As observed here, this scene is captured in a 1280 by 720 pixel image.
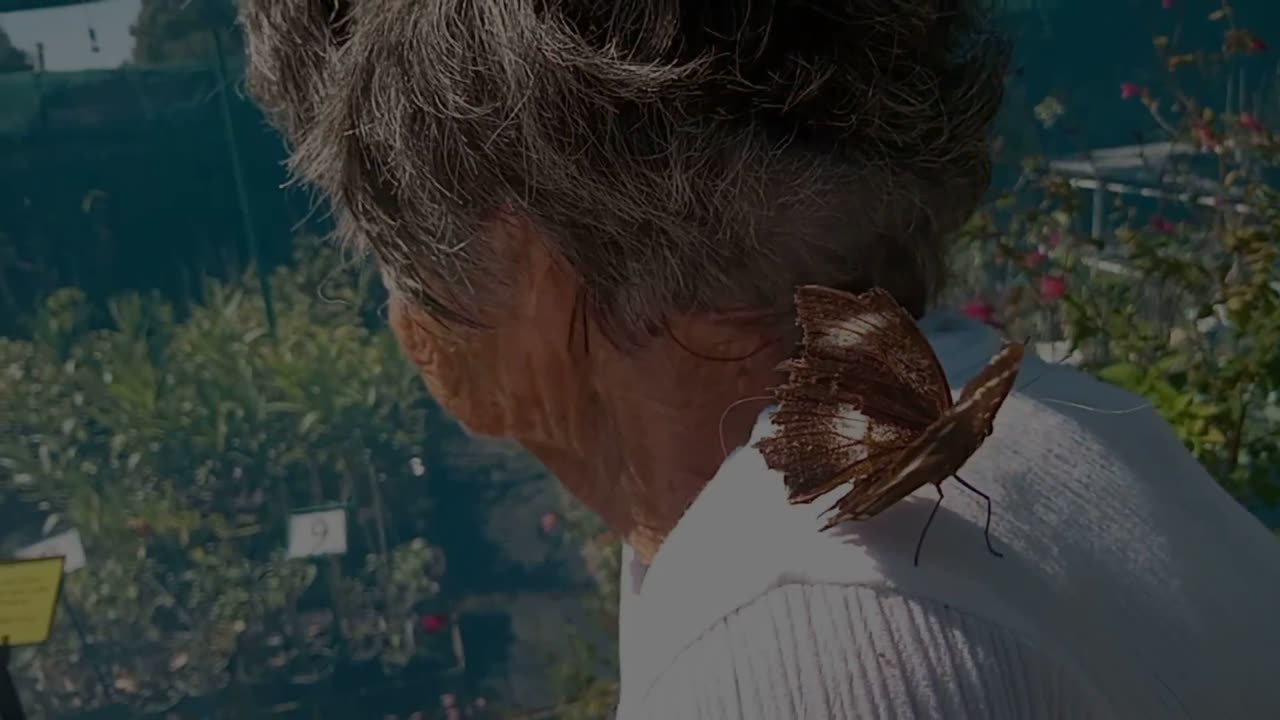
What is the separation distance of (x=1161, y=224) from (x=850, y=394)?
1636 mm

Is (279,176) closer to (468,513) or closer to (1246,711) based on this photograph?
(468,513)

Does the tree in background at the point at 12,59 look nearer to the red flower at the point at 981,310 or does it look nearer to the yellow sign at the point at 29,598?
the yellow sign at the point at 29,598

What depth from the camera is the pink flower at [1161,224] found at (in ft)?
6.56

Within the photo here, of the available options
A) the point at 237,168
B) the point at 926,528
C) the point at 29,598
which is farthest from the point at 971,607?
the point at 237,168

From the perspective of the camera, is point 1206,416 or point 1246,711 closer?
point 1246,711

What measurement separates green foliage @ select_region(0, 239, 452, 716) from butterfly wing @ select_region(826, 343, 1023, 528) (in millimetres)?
1261

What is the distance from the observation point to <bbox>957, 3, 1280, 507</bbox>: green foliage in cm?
177

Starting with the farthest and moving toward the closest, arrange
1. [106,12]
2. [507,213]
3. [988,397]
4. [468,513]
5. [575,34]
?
[468,513] < [106,12] < [507,213] < [575,34] < [988,397]

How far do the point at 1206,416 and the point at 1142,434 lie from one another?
1.15m

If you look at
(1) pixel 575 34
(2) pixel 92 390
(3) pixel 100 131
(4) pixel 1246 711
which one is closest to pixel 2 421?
(2) pixel 92 390

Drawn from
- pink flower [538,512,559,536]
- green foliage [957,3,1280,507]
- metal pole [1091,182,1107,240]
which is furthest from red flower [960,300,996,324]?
pink flower [538,512,559,536]

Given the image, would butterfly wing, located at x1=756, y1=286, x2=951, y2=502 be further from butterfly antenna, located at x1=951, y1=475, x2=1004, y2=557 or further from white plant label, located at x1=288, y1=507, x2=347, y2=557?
white plant label, located at x1=288, y1=507, x2=347, y2=557

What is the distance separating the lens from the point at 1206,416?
5.67 feet

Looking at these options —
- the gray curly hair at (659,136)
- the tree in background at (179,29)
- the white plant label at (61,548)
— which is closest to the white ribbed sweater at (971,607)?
the gray curly hair at (659,136)
